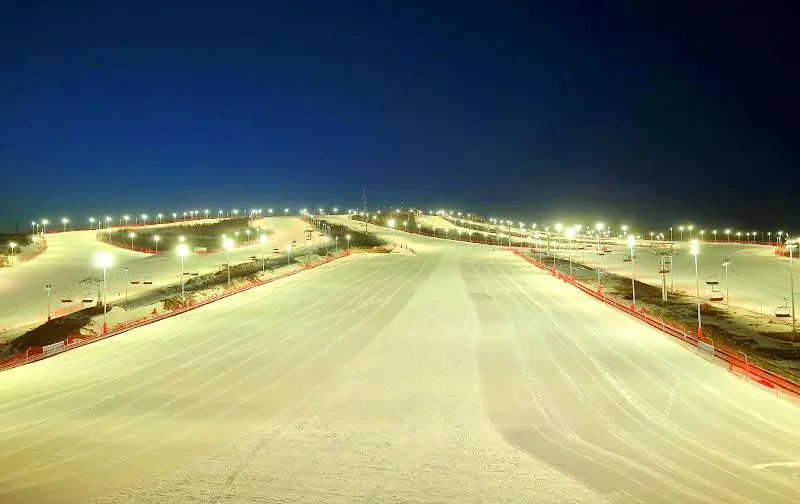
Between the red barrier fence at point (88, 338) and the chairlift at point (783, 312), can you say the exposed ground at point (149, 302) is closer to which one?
the red barrier fence at point (88, 338)

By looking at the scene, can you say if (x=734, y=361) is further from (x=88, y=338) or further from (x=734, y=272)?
(x=734, y=272)

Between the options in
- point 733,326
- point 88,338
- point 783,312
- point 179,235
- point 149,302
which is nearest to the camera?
point 88,338

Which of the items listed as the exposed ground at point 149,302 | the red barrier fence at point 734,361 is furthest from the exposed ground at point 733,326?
the exposed ground at point 149,302

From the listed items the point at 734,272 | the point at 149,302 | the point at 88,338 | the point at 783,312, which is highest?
the point at 149,302

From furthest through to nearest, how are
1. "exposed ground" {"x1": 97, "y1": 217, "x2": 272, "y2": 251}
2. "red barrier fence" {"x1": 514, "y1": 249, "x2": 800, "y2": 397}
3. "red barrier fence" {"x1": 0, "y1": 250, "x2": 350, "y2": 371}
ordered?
"exposed ground" {"x1": 97, "y1": 217, "x2": 272, "y2": 251}, "red barrier fence" {"x1": 0, "y1": 250, "x2": 350, "y2": 371}, "red barrier fence" {"x1": 514, "y1": 249, "x2": 800, "y2": 397}

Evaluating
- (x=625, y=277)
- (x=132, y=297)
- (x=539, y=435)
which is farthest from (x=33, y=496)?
(x=625, y=277)

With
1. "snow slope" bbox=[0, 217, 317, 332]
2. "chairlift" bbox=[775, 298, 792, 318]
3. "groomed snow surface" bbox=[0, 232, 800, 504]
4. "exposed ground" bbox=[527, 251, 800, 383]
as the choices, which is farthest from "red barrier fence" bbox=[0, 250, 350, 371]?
"chairlift" bbox=[775, 298, 792, 318]

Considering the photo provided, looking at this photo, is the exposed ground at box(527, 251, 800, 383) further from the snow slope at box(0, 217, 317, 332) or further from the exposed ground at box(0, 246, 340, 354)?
the snow slope at box(0, 217, 317, 332)

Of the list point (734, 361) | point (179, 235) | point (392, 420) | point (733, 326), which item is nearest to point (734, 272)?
point (733, 326)
